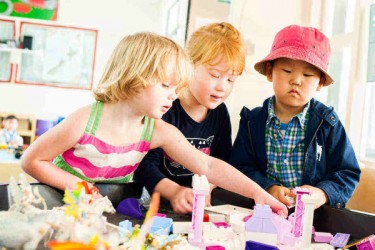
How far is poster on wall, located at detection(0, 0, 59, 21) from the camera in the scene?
460 cm

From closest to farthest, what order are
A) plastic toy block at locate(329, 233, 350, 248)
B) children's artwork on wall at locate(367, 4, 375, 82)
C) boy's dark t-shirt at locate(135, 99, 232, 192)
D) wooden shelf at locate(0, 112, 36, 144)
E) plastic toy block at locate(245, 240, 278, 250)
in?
1. plastic toy block at locate(245, 240, 278, 250)
2. plastic toy block at locate(329, 233, 350, 248)
3. boy's dark t-shirt at locate(135, 99, 232, 192)
4. children's artwork on wall at locate(367, 4, 375, 82)
5. wooden shelf at locate(0, 112, 36, 144)

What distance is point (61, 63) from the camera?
4.64 m

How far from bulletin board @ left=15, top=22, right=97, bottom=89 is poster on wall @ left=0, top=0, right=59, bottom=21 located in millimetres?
97

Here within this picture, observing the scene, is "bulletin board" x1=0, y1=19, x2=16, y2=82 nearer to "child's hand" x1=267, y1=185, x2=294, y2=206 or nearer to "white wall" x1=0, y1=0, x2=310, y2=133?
"white wall" x1=0, y1=0, x2=310, y2=133

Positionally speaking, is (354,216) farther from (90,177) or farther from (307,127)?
(90,177)

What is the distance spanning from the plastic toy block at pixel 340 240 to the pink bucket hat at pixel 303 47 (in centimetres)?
45

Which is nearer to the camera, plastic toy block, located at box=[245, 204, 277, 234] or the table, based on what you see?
plastic toy block, located at box=[245, 204, 277, 234]

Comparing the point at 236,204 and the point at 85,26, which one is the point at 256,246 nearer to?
the point at 236,204

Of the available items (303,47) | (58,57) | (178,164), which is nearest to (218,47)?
(303,47)

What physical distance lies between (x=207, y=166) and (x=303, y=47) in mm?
389

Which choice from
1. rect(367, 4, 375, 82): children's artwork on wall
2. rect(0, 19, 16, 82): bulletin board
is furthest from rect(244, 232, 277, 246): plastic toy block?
rect(0, 19, 16, 82): bulletin board

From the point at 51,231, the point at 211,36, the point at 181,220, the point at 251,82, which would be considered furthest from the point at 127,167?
the point at 251,82

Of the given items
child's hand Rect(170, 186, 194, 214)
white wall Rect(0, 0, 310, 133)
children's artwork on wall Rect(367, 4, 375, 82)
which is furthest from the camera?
white wall Rect(0, 0, 310, 133)

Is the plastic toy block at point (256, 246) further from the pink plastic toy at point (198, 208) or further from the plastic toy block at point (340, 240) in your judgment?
the plastic toy block at point (340, 240)
